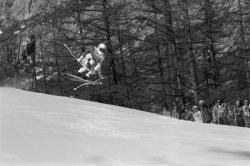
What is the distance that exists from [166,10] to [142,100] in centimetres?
409

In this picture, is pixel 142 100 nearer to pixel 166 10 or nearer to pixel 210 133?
pixel 166 10

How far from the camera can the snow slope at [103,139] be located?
421 centimetres

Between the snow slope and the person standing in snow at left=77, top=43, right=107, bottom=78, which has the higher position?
the person standing in snow at left=77, top=43, right=107, bottom=78

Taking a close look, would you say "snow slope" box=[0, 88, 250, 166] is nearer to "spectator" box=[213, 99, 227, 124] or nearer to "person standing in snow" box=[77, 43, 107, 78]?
"person standing in snow" box=[77, 43, 107, 78]

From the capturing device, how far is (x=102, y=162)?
405 cm

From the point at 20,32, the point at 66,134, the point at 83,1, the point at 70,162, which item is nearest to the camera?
the point at 70,162

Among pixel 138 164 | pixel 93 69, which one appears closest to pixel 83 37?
pixel 93 69

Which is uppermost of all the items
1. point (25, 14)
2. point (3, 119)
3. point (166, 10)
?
point (25, 14)

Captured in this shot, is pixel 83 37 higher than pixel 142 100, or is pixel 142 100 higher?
pixel 83 37

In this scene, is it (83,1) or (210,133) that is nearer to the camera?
(210,133)

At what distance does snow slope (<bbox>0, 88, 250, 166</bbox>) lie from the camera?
4.21 metres

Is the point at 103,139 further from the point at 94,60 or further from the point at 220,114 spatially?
the point at 220,114

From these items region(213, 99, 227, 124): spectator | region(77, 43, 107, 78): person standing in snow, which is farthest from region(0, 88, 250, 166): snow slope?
region(213, 99, 227, 124): spectator

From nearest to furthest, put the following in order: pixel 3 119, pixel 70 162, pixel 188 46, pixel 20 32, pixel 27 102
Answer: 1. pixel 70 162
2. pixel 3 119
3. pixel 27 102
4. pixel 188 46
5. pixel 20 32
